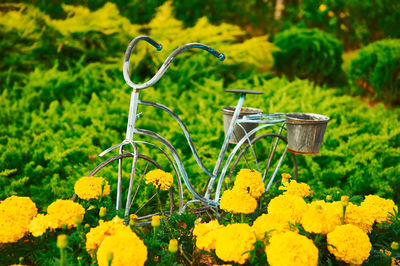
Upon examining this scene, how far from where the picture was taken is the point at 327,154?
316 centimetres

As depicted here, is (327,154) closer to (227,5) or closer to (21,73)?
(21,73)

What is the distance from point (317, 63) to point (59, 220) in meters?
5.10

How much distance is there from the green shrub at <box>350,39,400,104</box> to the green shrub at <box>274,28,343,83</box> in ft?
1.50

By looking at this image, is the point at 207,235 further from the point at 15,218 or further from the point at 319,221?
the point at 15,218

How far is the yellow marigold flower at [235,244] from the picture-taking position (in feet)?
3.63

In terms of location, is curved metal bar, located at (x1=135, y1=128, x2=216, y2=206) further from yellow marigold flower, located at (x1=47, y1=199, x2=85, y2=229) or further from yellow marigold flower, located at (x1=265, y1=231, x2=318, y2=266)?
yellow marigold flower, located at (x1=265, y1=231, x2=318, y2=266)

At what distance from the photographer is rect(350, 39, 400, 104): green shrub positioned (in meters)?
4.69

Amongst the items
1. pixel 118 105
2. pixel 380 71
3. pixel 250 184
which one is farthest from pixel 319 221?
pixel 380 71

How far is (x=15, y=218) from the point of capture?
122cm

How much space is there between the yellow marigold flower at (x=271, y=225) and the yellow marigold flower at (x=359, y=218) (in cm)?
28

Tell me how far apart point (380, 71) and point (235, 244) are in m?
4.64

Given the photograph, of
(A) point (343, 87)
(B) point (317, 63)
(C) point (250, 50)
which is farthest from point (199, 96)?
(A) point (343, 87)

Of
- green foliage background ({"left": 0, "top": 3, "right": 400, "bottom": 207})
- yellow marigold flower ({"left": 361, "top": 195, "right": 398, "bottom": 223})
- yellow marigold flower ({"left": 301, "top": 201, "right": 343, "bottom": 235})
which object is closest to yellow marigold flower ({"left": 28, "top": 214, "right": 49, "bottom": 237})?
yellow marigold flower ({"left": 301, "top": 201, "right": 343, "bottom": 235})

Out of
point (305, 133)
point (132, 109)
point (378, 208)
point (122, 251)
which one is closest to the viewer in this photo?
point (122, 251)
